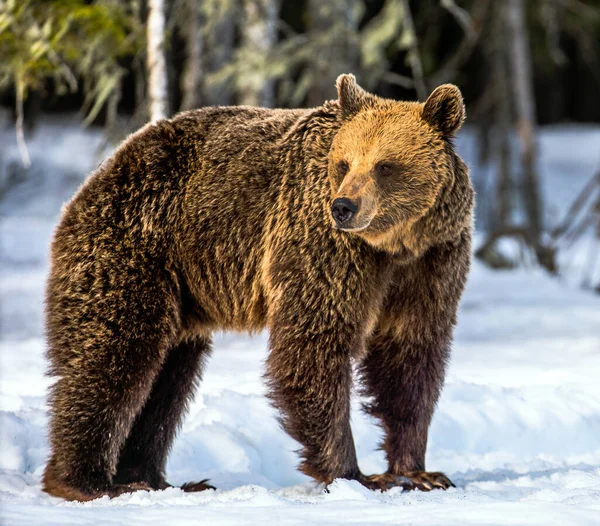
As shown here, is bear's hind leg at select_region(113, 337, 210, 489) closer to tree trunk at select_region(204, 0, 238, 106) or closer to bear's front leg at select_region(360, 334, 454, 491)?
bear's front leg at select_region(360, 334, 454, 491)

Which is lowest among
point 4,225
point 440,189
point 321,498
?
point 4,225

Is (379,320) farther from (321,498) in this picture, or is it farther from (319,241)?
(321,498)

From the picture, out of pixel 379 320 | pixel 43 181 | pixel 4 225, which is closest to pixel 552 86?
pixel 43 181

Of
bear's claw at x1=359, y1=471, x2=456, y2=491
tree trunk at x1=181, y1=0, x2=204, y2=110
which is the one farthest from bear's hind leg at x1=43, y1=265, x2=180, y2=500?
tree trunk at x1=181, y1=0, x2=204, y2=110

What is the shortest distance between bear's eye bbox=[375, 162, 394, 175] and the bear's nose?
11.4 inches

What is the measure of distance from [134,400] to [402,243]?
147 cm

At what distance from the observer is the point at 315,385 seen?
4230mm

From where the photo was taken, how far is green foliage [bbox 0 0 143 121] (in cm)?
817

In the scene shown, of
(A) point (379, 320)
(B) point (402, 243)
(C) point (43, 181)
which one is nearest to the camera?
(B) point (402, 243)

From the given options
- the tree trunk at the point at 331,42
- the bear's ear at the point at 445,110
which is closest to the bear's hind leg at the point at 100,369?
the bear's ear at the point at 445,110

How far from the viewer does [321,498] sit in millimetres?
3965

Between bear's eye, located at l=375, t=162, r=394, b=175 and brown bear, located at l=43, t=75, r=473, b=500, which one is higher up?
bear's eye, located at l=375, t=162, r=394, b=175

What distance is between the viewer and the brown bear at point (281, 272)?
424cm

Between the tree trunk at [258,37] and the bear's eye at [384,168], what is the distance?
20.6 ft
